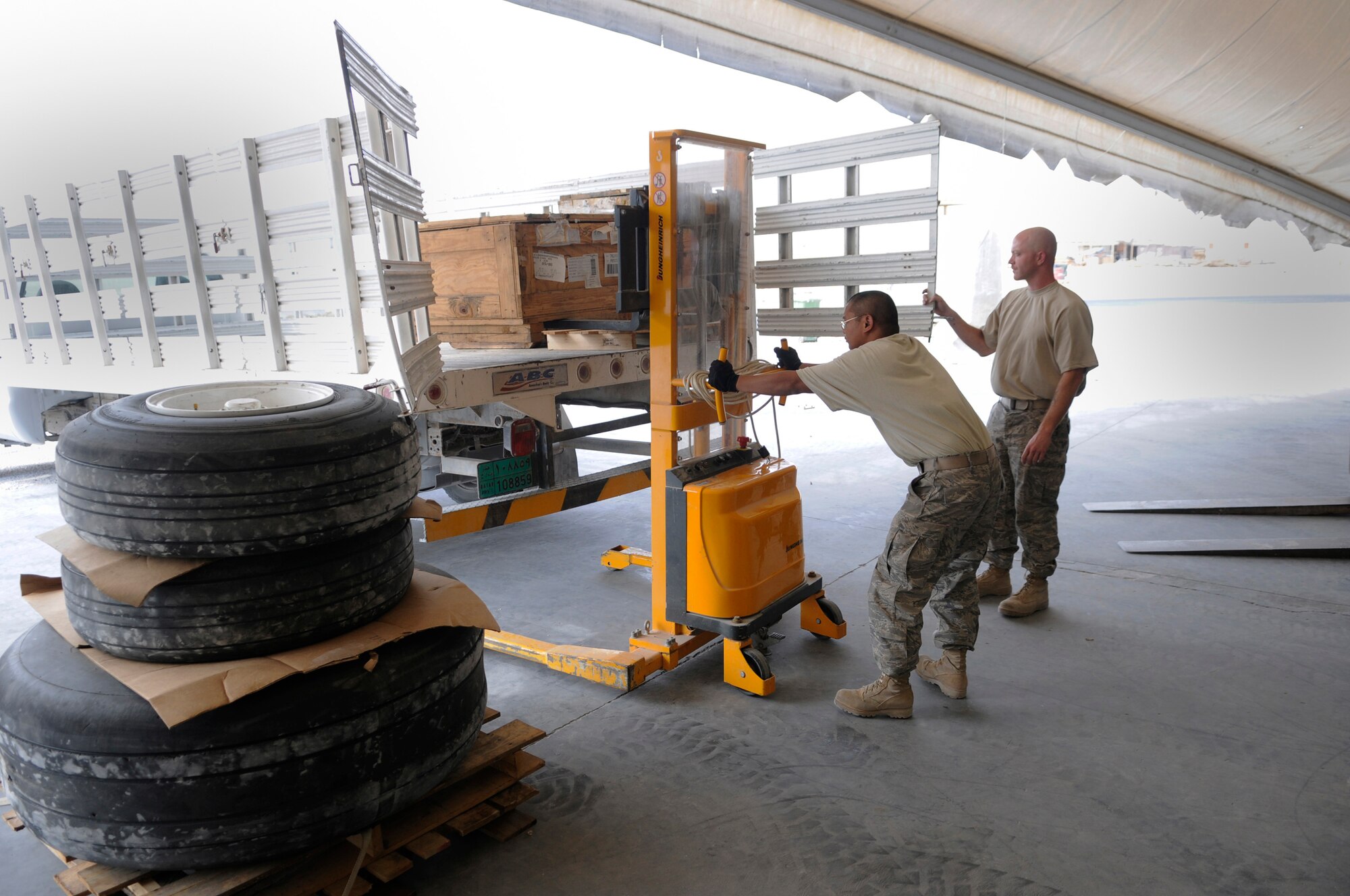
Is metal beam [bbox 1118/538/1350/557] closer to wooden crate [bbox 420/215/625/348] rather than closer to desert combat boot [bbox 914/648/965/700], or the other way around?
desert combat boot [bbox 914/648/965/700]

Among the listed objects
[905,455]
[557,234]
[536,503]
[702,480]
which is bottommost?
[536,503]

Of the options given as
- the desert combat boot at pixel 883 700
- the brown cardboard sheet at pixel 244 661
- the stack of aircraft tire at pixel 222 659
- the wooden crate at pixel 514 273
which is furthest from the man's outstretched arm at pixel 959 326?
the stack of aircraft tire at pixel 222 659

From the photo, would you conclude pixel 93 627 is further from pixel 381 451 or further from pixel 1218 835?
pixel 1218 835

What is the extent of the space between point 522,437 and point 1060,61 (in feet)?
16.0

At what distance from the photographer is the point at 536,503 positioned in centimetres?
473

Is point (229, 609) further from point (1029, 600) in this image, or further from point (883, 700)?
point (1029, 600)

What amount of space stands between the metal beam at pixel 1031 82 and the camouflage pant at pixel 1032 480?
2.67 metres

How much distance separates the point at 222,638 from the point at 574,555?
3697mm

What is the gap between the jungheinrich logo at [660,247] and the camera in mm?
3660

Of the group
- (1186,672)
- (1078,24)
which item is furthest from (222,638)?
(1078,24)

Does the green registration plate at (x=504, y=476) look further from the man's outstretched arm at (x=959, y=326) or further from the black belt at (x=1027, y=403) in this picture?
the black belt at (x=1027, y=403)

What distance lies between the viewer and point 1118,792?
3010 mm

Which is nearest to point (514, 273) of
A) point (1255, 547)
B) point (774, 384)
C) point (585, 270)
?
point (585, 270)

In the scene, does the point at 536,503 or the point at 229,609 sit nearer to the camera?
the point at 229,609
